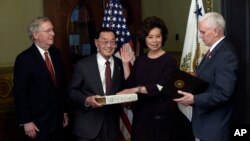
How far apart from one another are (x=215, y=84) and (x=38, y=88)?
1222 millimetres

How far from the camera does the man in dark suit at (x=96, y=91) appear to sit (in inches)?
103

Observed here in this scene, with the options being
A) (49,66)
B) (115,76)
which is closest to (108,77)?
(115,76)

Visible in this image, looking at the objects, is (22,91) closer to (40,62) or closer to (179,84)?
(40,62)

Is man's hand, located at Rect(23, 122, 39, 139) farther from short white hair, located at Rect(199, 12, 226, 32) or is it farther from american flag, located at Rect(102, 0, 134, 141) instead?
short white hair, located at Rect(199, 12, 226, 32)

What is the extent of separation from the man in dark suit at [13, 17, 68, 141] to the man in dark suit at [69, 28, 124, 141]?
0.54ft

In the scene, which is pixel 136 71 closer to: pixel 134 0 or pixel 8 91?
pixel 8 91

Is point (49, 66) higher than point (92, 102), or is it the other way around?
point (49, 66)

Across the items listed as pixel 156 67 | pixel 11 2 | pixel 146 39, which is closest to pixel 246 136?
pixel 156 67

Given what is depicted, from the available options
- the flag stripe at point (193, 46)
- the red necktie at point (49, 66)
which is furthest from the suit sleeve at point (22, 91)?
the flag stripe at point (193, 46)

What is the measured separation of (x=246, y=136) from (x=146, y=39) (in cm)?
98

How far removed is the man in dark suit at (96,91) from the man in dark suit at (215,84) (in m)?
0.63

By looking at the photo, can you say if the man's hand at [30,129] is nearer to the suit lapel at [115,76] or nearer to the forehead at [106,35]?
the suit lapel at [115,76]

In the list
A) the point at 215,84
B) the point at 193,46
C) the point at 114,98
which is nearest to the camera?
the point at 215,84

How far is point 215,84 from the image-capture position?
2.16 m
